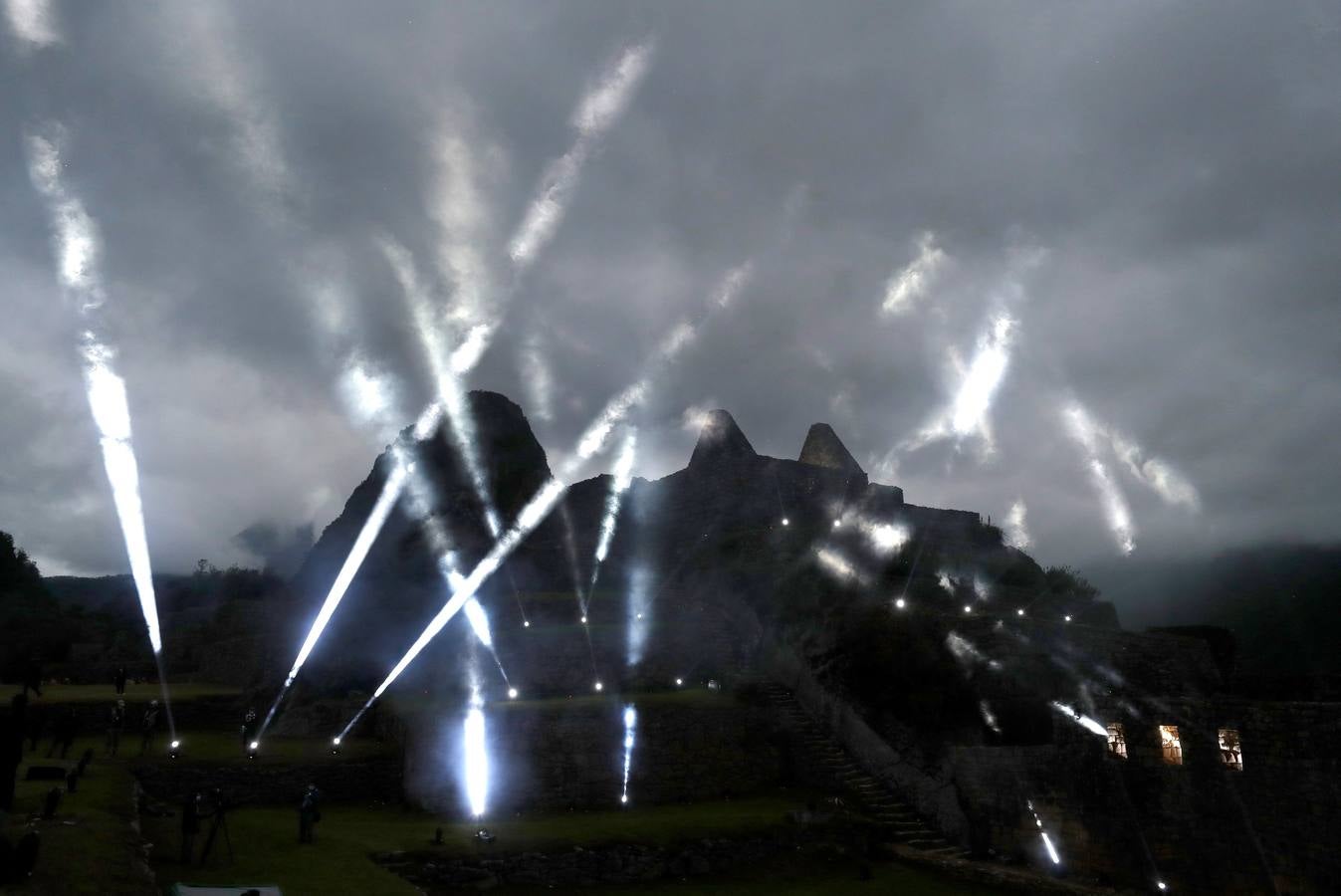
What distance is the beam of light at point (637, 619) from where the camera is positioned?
1195 inches

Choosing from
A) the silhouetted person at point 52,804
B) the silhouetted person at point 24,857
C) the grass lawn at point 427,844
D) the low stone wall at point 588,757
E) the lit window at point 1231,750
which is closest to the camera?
the silhouetted person at point 24,857

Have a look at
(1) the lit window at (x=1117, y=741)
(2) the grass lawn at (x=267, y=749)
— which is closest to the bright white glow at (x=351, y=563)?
(2) the grass lawn at (x=267, y=749)

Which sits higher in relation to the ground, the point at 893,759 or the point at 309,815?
the point at 893,759

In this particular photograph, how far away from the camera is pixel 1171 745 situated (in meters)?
17.7

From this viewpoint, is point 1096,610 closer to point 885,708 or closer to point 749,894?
point 885,708

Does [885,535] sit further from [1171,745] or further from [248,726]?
[248,726]

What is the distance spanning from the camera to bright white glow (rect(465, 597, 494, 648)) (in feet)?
99.5

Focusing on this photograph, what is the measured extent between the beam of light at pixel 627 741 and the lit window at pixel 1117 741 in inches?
485

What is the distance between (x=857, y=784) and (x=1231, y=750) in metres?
9.86

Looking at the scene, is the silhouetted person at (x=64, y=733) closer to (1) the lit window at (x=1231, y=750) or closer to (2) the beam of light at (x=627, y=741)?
(2) the beam of light at (x=627, y=741)

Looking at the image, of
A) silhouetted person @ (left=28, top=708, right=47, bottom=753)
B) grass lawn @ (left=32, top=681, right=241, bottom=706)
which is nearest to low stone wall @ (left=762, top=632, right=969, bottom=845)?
grass lawn @ (left=32, top=681, right=241, bottom=706)

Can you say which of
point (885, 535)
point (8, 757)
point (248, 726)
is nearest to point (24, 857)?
point (8, 757)

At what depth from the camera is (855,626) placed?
89.0 ft

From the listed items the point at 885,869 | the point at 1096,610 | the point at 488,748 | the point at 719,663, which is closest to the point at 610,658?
the point at 719,663
